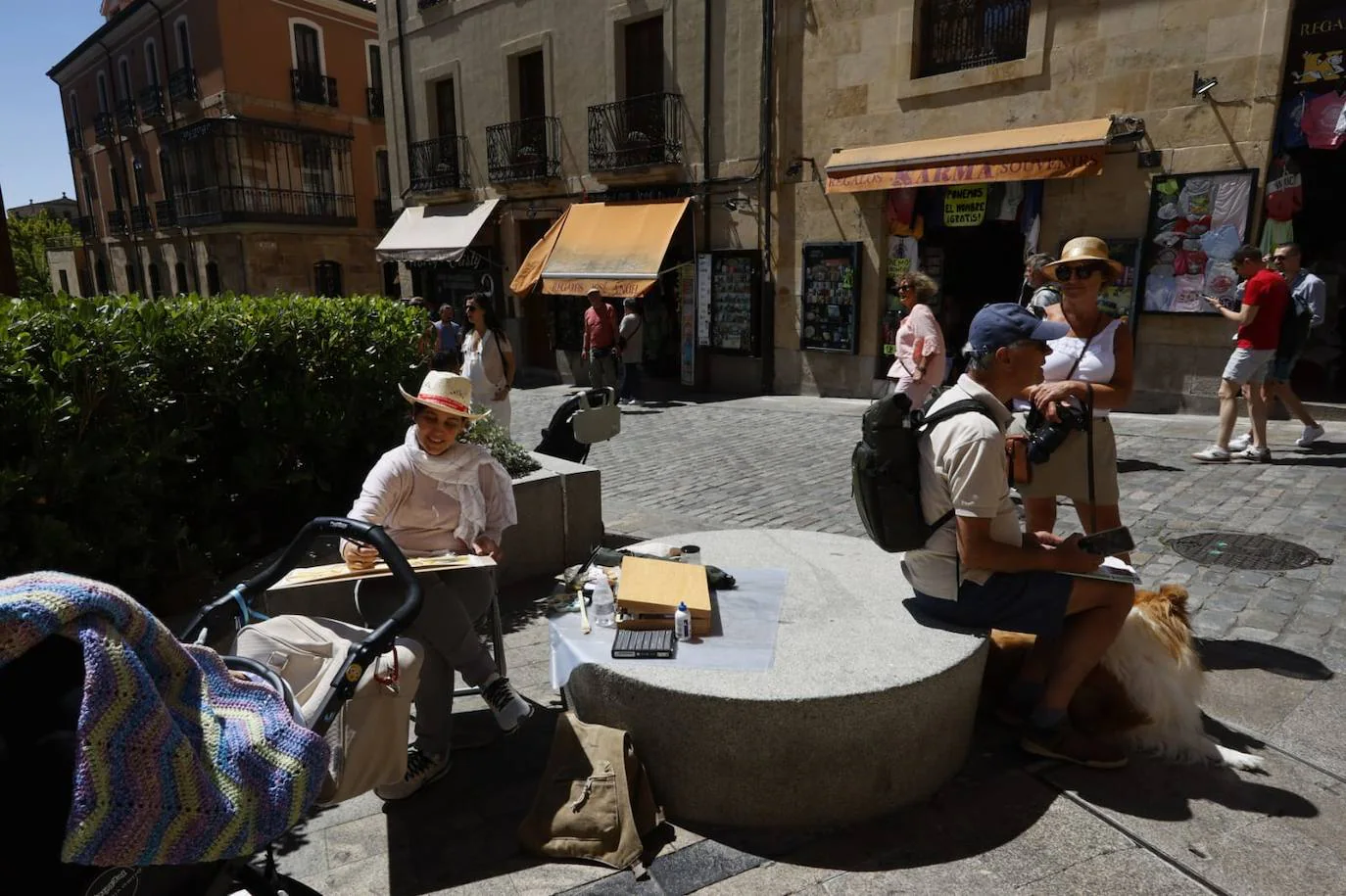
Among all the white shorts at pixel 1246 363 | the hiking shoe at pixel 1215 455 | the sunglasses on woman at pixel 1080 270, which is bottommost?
the hiking shoe at pixel 1215 455

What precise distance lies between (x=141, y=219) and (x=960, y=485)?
39519mm

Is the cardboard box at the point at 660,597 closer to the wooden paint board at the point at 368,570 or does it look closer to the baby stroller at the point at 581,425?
the wooden paint board at the point at 368,570

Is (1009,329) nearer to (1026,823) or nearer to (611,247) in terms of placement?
(1026,823)

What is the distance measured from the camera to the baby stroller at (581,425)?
18.1ft

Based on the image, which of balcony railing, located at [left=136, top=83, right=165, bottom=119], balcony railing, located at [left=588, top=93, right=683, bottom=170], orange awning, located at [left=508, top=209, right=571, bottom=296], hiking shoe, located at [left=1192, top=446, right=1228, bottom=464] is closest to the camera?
hiking shoe, located at [left=1192, top=446, right=1228, bottom=464]

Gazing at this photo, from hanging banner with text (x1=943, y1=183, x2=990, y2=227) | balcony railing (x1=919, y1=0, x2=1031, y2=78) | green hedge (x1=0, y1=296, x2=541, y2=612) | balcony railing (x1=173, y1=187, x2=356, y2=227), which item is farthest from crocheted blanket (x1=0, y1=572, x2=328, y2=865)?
balcony railing (x1=173, y1=187, x2=356, y2=227)

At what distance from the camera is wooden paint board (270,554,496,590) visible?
2.99m

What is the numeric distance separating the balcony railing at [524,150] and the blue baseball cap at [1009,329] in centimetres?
1492

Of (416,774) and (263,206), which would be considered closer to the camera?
(416,774)

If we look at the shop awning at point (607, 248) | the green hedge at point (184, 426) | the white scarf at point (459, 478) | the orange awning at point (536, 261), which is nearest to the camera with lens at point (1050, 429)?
the white scarf at point (459, 478)

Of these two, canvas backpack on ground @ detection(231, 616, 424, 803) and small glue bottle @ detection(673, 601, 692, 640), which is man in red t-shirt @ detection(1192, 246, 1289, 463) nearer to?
small glue bottle @ detection(673, 601, 692, 640)

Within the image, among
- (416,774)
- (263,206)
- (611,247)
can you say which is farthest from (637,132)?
(263,206)

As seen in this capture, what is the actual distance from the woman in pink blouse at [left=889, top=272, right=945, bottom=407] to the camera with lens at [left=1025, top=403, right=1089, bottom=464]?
3.38 m

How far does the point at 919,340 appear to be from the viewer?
7.21m
